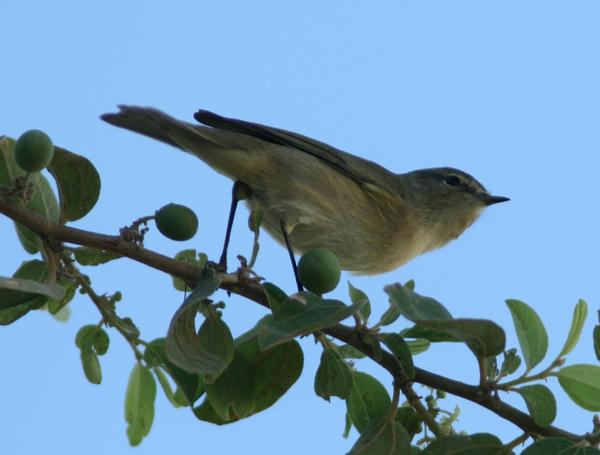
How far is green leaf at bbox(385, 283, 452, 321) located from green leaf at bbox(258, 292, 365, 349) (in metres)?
0.11

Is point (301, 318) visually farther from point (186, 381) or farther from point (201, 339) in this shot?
point (186, 381)

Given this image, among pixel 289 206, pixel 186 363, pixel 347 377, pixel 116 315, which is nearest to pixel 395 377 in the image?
pixel 347 377

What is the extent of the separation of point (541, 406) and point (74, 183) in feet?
6.23

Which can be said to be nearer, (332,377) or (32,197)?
(332,377)

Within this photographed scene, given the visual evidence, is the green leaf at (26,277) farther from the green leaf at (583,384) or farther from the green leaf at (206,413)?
the green leaf at (583,384)

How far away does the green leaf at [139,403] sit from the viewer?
3.51 meters

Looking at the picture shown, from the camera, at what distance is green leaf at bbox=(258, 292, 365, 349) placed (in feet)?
7.77

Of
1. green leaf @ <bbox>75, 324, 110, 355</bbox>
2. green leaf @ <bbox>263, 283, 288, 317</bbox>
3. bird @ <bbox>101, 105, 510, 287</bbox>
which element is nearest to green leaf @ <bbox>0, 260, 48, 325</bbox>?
green leaf @ <bbox>75, 324, 110, 355</bbox>

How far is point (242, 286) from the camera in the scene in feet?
9.71

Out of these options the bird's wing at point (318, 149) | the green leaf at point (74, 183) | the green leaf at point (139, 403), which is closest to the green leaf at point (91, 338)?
the green leaf at point (139, 403)

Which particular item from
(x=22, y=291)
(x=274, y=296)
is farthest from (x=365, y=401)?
(x=22, y=291)

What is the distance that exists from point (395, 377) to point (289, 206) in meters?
2.07

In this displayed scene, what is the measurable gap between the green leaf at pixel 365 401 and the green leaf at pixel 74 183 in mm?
1235

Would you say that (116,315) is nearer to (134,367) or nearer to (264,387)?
(134,367)
